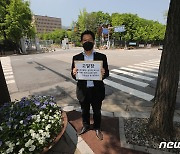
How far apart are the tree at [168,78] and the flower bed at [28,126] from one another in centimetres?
189

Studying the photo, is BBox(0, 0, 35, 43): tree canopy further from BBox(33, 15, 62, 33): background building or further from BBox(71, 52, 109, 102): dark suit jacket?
BBox(33, 15, 62, 33): background building

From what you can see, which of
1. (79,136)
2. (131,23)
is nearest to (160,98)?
(79,136)

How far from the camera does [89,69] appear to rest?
9.07 feet

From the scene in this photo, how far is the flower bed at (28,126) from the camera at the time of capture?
2.24 metres

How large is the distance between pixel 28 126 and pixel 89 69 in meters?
1.36

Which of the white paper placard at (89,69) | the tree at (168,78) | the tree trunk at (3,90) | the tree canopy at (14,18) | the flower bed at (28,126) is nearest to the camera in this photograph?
the flower bed at (28,126)

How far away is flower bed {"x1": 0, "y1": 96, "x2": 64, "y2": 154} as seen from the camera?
2.24 m

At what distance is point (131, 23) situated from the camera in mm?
44562

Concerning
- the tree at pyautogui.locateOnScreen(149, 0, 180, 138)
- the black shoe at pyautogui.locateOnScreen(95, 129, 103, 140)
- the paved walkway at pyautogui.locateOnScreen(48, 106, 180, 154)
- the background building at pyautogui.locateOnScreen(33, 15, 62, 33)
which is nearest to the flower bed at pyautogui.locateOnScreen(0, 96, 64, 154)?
the paved walkway at pyautogui.locateOnScreen(48, 106, 180, 154)

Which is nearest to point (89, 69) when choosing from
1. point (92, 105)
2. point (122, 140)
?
point (92, 105)

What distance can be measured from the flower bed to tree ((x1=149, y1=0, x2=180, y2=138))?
189 cm

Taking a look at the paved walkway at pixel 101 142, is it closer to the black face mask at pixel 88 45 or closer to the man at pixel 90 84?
Result: the man at pixel 90 84

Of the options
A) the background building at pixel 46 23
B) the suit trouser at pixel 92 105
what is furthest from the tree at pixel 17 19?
the background building at pixel 46 23

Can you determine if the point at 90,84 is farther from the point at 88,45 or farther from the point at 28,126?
the point at 28,126
